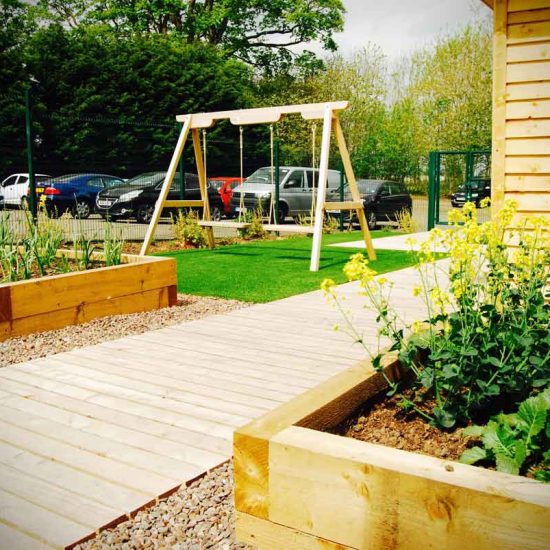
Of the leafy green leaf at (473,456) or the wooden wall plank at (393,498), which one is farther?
the leafy green leaf at (473,456)

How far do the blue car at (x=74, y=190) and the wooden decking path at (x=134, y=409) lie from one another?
10.3 metres

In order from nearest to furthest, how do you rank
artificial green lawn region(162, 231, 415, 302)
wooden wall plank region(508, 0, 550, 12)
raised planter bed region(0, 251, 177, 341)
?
raised planter bed region(0, 251, 177, 341) → wooden wall plank region(508, 0, 550, 12) → artificial green lawn region(162, 231, 415, 302)

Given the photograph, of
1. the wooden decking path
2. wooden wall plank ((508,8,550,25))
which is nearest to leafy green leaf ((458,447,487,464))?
the wooden decking path

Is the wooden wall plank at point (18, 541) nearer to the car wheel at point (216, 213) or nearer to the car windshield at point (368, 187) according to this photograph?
the car wheel at point (216, 213)

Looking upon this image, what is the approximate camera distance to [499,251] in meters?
3.03

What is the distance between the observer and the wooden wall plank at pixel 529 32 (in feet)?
17.5

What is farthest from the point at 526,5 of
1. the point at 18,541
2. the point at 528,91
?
the point at 18,541

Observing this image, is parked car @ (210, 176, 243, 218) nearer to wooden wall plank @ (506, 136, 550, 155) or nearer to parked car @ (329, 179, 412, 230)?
parked car @ (329, 179, 412, 230)

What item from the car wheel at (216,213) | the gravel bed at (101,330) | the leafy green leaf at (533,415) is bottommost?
the gravel bed at (101,330)

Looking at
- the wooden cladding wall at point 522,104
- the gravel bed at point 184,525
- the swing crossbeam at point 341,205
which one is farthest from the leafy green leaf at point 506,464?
the swing crossbeam at point 341,205

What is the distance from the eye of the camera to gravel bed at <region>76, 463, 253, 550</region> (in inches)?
90.0

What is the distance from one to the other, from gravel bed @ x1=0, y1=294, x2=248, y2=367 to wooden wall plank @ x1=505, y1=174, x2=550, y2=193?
2.70 meters

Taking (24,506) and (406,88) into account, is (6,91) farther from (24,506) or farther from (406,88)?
(24,506)

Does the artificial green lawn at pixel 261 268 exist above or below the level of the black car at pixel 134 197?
below
